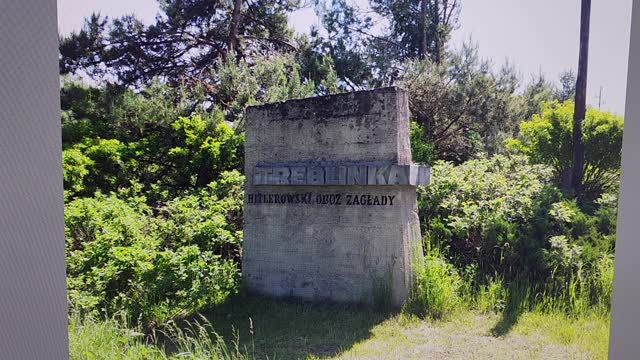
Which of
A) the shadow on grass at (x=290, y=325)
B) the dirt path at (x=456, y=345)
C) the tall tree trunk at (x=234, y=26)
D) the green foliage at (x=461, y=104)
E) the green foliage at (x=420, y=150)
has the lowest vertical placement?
the shadow on grass at (x=290, y=325)

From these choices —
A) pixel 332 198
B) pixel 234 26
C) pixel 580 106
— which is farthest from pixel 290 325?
pixel 234 26

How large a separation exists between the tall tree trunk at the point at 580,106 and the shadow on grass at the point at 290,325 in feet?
9.29

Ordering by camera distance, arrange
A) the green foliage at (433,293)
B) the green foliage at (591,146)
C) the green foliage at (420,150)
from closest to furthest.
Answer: the green foliage at (433,293) → the green foliage at (591,146) → the green foliage at (420,150)

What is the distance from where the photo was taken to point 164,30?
8.14 meters

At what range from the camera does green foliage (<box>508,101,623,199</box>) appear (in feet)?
15.4

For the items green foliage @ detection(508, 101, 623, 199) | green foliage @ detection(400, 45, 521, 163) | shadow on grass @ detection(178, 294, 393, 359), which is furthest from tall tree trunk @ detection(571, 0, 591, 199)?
green foliage @ detection(400, 45, 521, 163)

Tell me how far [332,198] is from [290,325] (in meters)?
1.09

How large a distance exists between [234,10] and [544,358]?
25.2 ft

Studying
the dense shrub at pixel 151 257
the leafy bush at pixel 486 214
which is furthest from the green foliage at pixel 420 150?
the dense shrub at pixel 151 257

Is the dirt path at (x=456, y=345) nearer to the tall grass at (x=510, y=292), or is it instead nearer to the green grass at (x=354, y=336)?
the green grass at (x=354, y=336)

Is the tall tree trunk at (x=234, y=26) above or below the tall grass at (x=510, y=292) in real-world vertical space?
above

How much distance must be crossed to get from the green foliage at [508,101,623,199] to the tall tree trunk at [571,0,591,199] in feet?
0.19

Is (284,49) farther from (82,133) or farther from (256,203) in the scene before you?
(256,203)

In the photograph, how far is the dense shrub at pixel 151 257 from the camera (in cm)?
367
